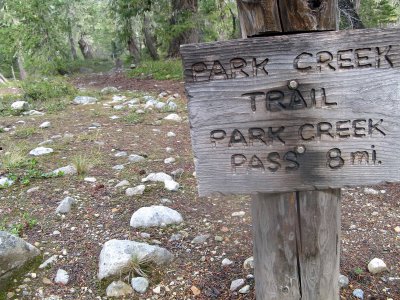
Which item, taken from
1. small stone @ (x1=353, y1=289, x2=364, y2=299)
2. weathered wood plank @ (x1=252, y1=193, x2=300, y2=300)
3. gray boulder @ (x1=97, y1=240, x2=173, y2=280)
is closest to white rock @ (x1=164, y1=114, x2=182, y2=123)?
gray boulder @ (x1=97, y1=240, x2=173, y2=280)

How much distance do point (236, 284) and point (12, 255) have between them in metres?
1.52

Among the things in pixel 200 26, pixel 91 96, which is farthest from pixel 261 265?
pixel 200 26

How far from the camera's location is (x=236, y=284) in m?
2.78

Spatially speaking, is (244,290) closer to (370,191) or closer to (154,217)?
(154,217)

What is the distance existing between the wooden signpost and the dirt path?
128 cm

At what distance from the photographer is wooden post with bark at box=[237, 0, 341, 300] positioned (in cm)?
179

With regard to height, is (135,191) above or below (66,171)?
below

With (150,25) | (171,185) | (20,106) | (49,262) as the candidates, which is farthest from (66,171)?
(150,25)

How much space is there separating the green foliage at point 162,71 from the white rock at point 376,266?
292 inches

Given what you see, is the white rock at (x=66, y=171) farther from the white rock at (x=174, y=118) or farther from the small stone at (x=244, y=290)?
the small stone at (x=244, y=290)

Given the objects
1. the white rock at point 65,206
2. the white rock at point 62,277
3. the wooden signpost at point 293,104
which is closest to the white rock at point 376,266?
the wooden signpost at point 293,104

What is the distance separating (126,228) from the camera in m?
3.45

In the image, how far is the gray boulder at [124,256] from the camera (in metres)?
2.82

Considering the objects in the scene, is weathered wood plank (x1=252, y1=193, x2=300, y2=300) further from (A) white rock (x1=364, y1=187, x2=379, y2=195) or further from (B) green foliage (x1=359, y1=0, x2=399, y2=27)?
(B) green foliage (x1=359, y1=0, x2=399, y2=27)
